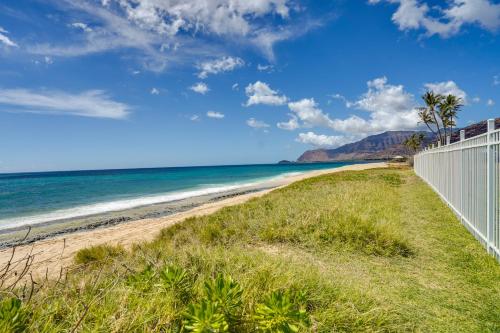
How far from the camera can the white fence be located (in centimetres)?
461

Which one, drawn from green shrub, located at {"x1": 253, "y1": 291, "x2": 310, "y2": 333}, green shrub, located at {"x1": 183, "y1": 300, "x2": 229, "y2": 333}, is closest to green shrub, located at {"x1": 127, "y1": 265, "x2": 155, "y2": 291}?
green shrub, located at {"x1": 183, "y1": 300, "x2": 229, "y2": 333}

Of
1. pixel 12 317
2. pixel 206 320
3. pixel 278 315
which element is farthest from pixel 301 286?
pixel 12 317

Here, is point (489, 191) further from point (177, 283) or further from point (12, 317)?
point (12, 317)

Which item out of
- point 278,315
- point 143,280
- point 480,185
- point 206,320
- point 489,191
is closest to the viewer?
point 206,320

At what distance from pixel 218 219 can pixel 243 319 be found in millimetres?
5931

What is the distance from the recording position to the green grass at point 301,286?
2.37m

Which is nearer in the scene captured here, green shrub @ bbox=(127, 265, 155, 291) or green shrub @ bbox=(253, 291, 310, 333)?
green shrub @ bbox=(253, 291, 310, 333)

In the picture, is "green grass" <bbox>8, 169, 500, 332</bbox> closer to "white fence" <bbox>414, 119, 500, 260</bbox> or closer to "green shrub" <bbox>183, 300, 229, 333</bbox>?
"green shrub" <bbox>183, 300, 229, 333</bbox>

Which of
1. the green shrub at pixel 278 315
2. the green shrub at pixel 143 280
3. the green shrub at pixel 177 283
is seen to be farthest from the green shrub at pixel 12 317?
the green shrub at pixel 278 315

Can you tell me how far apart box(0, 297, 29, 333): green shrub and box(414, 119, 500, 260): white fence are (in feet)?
18.8

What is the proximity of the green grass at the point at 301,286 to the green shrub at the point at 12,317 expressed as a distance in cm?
13

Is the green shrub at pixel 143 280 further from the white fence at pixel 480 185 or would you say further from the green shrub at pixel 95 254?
the white fence at pixel 480 185

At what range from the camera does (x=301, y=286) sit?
316 cm

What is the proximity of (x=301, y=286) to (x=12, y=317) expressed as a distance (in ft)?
8.01
